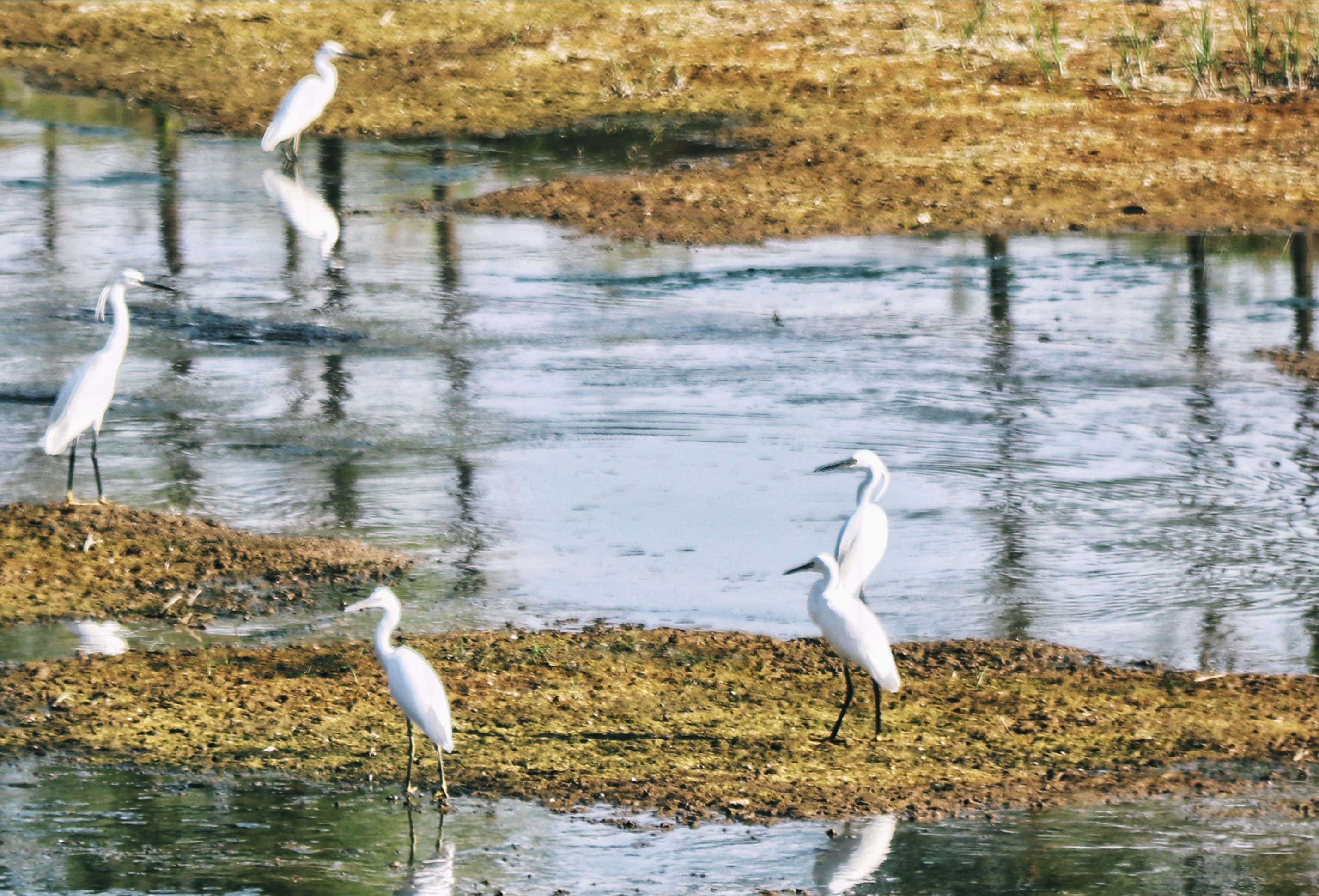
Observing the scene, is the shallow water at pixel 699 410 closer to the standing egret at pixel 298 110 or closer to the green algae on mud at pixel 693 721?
the green algae on mud at pixel 693 721

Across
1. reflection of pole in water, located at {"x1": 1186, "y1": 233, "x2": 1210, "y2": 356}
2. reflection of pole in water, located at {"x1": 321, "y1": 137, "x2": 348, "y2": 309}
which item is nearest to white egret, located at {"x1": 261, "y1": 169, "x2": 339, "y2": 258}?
reflection of pole in water, located at {"x1": 321, "y1": 137, "x2": 348, "y2": 309}

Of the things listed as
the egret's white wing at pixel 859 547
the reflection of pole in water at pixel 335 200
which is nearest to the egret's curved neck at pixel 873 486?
the egret's white wing at pixel 859 547

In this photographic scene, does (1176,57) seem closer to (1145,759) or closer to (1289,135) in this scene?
(1289,135)

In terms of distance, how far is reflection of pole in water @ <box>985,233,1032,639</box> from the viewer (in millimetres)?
10367

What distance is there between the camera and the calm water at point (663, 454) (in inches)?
283

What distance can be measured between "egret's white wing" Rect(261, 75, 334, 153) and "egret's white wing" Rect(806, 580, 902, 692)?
632 inches

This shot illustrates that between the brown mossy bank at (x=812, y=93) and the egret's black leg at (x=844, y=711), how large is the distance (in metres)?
11.3

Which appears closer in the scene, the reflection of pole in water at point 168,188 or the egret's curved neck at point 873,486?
the egret's curved neck at point 873,486

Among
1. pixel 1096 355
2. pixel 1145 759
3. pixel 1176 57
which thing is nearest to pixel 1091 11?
pixel 1176 57

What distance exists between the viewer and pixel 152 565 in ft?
34.1

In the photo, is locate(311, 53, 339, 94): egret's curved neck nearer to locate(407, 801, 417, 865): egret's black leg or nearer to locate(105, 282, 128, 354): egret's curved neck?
locate(105, 282, 128, 354): egret's curved neck

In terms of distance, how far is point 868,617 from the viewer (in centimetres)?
823

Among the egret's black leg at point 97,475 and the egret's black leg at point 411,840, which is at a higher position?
the egret's black leg at point 97,475

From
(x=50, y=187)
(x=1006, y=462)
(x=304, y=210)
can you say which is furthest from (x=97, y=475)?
(x=50, y=187)
